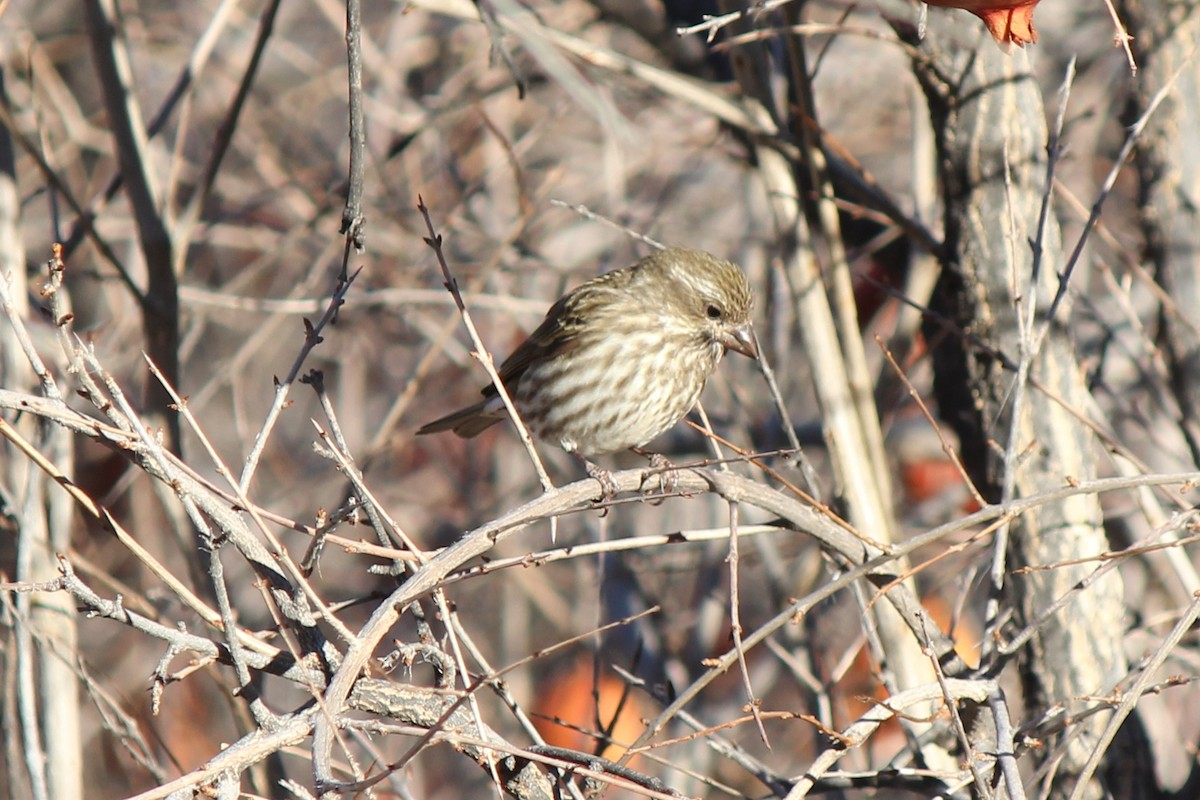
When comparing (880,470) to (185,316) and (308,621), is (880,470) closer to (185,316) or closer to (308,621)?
(308,621)

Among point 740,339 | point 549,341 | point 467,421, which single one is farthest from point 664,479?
point 467,421

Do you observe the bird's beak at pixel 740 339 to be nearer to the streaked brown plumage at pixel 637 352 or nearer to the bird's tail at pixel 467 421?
the streaked brown plumage at pixel 637 352

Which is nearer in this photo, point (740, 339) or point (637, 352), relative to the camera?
point (740, 339)

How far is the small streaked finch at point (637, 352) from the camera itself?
5.11m

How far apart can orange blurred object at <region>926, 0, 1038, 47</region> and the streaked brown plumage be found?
2258mm

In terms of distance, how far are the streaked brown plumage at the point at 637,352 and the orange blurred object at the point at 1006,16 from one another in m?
2.26

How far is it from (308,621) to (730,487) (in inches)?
44.2

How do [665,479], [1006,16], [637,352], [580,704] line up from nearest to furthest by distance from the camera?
[1006,16]
[665,479]
[637,352]
[580,704]

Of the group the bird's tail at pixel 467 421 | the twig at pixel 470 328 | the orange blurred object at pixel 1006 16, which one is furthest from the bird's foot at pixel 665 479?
the bird's tail at pixel 467 421

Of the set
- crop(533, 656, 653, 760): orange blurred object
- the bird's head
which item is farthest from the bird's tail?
crop(533, 656, 653, 760): orange blurred object

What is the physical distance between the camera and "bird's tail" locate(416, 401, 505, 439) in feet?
17.6

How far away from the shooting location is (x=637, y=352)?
5.18 metres

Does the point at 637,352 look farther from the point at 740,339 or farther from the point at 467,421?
the point at 467,421

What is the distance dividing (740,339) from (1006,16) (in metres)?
2.38
